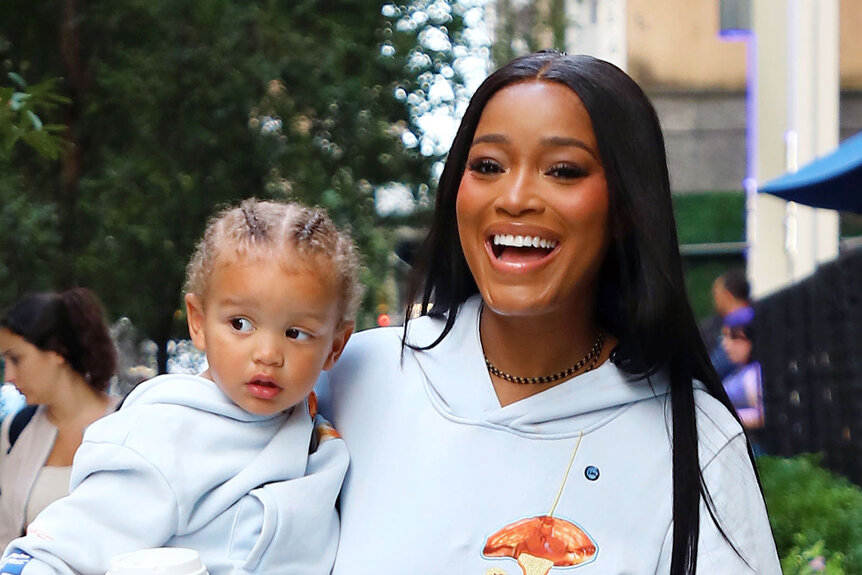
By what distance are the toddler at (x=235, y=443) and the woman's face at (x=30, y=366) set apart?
8.04 ft

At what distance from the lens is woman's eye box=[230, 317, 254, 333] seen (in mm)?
1920

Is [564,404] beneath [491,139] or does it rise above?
beneath

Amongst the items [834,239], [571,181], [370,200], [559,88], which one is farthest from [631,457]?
[834,239]

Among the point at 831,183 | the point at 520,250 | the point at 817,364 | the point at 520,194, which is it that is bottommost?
the point at 817,364

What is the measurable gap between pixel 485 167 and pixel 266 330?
472 millimetres

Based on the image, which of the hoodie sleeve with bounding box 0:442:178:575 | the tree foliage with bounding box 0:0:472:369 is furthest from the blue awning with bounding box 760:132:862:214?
the hoodie sleeve with bounding box 0:442:178:575

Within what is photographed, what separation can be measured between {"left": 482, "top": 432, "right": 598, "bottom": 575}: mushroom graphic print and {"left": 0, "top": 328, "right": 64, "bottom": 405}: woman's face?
9.56 ft

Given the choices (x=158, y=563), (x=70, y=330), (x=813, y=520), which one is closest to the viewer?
(x=158, y=563)

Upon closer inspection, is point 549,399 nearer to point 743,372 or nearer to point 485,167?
point 485,167

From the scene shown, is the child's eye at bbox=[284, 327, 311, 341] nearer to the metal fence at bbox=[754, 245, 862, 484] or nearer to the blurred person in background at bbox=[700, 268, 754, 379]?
the metal fence at bbox=[754, 245, 862, 484]

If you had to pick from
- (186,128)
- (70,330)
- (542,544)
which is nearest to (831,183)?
(186,128)

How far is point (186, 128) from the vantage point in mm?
5602

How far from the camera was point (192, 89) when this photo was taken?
560cm

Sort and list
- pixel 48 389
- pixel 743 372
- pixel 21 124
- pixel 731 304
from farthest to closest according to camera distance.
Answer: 1. pixel 731 304
2. pixel 743 372
3. pixel 48 389
4. pixel 21 124
